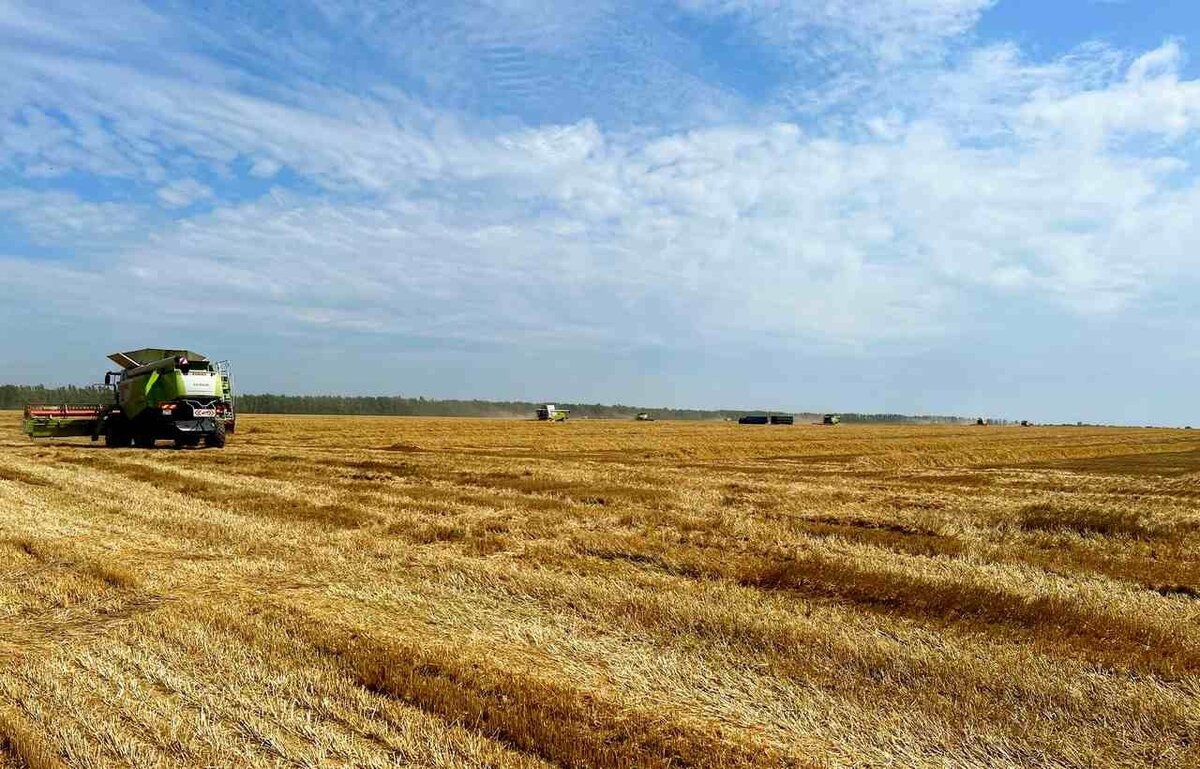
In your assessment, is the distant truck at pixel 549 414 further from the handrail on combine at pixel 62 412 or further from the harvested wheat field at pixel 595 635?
the harvested wheat field at pixel 595 635

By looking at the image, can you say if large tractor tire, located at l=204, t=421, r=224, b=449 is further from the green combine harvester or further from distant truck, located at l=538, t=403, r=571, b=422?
distant truck, located at l=538, t=403, r=571, b=422

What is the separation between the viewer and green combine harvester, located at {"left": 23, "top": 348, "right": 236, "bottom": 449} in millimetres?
31750

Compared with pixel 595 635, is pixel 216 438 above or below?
above

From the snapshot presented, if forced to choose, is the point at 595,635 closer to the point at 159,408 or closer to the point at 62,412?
the point at 159,408

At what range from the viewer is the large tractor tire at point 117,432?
3419cm

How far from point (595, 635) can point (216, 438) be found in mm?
29971

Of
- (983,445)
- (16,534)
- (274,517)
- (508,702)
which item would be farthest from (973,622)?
(983,445)

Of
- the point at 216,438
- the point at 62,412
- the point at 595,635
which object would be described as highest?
the point at 62,412

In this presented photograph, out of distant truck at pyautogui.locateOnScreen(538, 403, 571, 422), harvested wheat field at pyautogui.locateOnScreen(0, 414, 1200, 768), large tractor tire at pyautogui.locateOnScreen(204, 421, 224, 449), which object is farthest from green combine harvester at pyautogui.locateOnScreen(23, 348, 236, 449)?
distant truck at pyautogui.locateOnScreen(538, 403, 571, 422)

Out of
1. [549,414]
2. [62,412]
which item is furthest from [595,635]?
[549,414]

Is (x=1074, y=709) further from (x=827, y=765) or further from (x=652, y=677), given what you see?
(x=652, y=677)

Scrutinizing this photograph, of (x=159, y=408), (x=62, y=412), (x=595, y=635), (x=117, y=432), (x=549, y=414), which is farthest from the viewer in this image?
(x=549, y=414)

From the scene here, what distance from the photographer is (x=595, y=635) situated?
6.96m

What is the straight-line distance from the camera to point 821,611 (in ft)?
25.3
